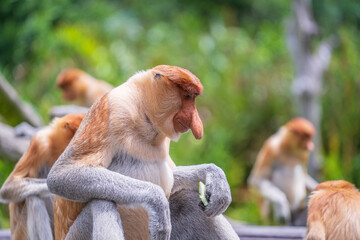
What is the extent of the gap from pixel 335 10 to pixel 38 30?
24.9 ft

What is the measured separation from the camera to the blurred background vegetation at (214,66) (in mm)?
8844

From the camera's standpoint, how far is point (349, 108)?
8734 millimetres

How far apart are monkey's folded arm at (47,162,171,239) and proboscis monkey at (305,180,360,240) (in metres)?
0.85

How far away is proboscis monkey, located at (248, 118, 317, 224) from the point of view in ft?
21.7

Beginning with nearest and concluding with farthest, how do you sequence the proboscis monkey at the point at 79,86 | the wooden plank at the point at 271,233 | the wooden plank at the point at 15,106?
the wooden plank at the point at 271,233
the wooden plank at the point at 15,106
the proboscis monkey at the point at 79,86

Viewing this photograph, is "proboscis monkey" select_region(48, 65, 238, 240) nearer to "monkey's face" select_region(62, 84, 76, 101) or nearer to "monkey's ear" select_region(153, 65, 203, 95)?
"monkey's ear" select_region(153, 65, 203, 95)

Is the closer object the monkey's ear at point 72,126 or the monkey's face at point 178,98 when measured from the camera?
the monkey's face at point 178,98

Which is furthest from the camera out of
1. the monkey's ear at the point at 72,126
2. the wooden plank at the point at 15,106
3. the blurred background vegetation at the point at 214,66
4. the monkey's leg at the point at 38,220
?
the blurred background vegetation at the point at 214,66

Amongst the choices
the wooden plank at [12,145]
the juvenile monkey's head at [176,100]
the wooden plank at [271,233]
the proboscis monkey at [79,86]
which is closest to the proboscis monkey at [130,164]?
the juvenile monkey's head at [176,100]

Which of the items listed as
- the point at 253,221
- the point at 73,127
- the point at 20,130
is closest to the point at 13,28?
the point at 253,221

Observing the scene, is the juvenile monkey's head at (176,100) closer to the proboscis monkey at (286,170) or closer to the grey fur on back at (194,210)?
the grey fur on back at (194,210)

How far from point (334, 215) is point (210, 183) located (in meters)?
0.71

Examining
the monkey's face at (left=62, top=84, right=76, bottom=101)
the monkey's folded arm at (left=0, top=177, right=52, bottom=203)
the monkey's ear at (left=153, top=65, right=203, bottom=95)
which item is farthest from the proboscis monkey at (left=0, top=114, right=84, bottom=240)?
the monkey's face at (left=62, top=84, right=76, bottom=101)

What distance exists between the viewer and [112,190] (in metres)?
2.34
